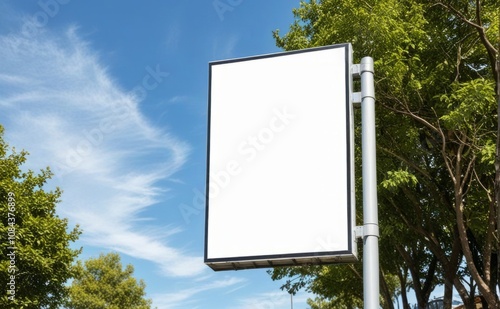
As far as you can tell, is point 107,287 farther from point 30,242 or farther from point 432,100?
point 432,100

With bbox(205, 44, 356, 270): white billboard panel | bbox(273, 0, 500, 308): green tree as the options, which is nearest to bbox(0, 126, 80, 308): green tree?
bbox(273, 0, 500, 308): green tree

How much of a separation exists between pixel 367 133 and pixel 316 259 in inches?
35.7

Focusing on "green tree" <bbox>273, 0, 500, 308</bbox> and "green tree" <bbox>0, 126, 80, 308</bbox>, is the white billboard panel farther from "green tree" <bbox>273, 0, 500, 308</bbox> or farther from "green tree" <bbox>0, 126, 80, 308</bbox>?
"green tree" <bbox>0, 126, 80, 308</bbox>

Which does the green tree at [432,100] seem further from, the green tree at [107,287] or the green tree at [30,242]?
the green tree at [107,287]

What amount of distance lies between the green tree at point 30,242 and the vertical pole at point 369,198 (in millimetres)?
23547

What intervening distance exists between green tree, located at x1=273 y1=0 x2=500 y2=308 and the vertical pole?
13.6 m

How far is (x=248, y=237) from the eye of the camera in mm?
4086

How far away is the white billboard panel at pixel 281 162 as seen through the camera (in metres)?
3.90

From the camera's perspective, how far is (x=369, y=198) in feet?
12.4

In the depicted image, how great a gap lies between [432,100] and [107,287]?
3897 cm

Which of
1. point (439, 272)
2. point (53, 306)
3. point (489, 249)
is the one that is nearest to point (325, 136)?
point (489, 249)

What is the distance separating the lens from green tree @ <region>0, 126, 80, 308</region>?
985 inches

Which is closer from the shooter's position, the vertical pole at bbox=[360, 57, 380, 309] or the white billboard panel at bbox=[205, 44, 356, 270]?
the vertical pole at bbox=[360, 57, 380, 309]

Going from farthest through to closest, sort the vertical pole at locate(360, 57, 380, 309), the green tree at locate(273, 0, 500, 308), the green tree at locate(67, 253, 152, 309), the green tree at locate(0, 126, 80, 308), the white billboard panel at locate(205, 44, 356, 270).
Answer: the green tree at locate(67, 253, 152, 309), the green tree at locate(0, 126, 80, 308), the green tree at locate(273, 0, 500, 308), the white billboard panel at locate(205, 44, 356, 270), the vertical pole at locate(360, 57, 380, 309)
